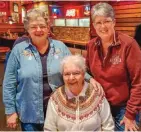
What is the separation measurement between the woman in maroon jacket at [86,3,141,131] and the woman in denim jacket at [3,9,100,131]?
0.46 feet

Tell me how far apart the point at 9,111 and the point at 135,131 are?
93 centimetres

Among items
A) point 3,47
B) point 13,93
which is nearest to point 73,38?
point 3,47

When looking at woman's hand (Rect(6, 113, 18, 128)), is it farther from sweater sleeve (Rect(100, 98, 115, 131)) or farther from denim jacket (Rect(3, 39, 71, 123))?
sweater sleeve (Rect(100, 98, 115, 131))

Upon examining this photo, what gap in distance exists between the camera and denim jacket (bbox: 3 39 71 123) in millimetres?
1922

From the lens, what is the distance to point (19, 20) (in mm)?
11219

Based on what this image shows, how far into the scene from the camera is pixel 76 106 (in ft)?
6.19

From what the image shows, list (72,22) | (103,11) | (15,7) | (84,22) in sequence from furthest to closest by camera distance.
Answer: (15,7) < (72,22) < (84,22) < (103,11)

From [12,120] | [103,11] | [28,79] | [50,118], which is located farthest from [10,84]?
[103,11]

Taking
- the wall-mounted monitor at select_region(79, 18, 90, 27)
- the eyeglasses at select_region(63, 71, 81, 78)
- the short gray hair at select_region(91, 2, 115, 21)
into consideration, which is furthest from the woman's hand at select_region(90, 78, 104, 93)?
the wall-mounted monitor at select_region(79, 18, 90, 27)

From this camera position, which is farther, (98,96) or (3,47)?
(3,47)

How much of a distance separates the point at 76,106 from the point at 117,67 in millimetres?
400

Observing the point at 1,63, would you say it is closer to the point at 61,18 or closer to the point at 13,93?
the point at 61,18

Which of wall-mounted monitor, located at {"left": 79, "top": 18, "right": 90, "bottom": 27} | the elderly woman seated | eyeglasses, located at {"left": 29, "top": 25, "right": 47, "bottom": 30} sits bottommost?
the elderly woman seated

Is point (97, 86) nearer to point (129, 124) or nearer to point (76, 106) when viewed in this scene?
point (76, 106)
